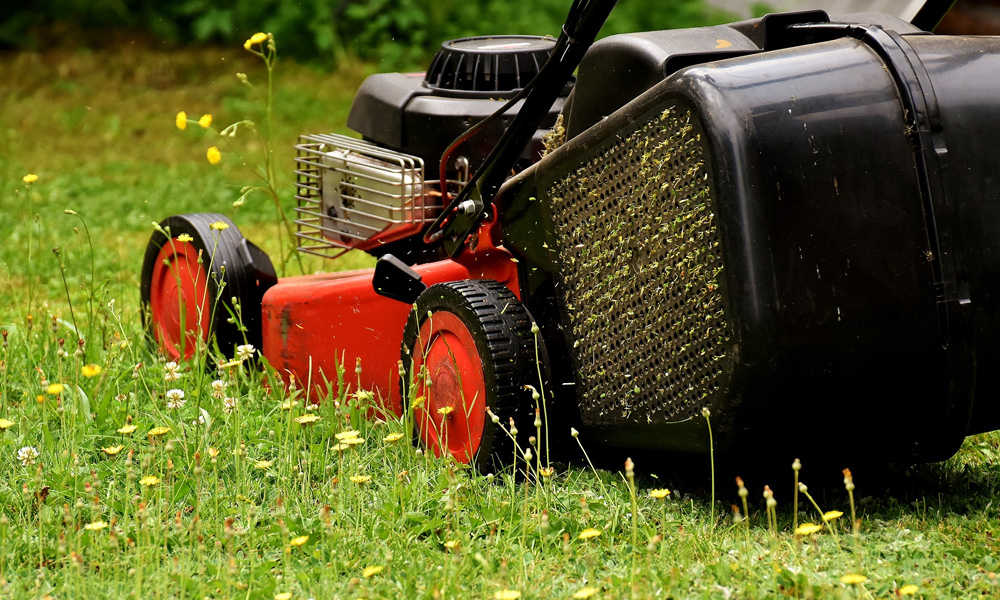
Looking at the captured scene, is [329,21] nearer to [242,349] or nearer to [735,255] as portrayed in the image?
[242,349]

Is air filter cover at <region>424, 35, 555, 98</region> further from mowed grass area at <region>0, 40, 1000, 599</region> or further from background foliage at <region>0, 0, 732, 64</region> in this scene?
background foliage at <region>0, 0, 732, 64</region>

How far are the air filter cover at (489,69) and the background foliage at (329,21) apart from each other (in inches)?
182

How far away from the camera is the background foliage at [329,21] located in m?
7.55

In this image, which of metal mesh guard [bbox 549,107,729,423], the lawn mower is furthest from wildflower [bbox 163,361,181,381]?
metal mesh guard [bbox 549,107,729,423]

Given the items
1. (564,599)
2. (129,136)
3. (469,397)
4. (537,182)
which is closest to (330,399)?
(469,397)

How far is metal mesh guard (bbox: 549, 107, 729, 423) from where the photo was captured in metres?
1.87

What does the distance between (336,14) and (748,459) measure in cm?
639

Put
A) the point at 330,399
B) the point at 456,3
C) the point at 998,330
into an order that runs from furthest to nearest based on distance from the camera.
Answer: the point at 456,3, the point at 330,399, the point at 998,330

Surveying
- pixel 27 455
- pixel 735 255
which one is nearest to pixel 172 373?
pixel 27 455

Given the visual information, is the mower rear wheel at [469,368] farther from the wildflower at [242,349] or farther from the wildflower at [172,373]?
the wildflower at [172,373]

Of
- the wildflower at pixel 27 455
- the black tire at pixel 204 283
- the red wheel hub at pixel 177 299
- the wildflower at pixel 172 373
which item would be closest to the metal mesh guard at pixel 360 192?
the black tire at pixel 204 283

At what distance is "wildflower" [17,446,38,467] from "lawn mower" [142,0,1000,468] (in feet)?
2.29

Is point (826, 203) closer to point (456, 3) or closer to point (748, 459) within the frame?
point (748, 459)

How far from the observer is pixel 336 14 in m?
7.77
